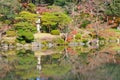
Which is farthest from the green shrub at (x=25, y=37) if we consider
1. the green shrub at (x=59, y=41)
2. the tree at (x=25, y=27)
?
the green shrub at (x=59, y=41)

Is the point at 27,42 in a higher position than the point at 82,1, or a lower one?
lower

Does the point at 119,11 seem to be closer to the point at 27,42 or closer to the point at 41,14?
the point at 41,14

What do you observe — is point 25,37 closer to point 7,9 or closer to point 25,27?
point 25,27

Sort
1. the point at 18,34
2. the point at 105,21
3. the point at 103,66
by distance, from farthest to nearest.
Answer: the point at 105,21
the point at 18,34
the point at 103,66

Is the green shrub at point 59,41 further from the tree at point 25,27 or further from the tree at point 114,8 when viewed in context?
Result: the tree at point 114,8

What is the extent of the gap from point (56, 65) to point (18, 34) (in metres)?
13.5

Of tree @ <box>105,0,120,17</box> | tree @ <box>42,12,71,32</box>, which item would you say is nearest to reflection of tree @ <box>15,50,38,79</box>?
tree @ <box>42,12,71,32</box>

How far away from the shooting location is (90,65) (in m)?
18.4

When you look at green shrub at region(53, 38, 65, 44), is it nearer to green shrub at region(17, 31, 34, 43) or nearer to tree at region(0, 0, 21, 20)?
green shrub at region(17, 31, 34, 43)

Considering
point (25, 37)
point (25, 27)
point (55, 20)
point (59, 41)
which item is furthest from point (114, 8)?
point (25, 37)

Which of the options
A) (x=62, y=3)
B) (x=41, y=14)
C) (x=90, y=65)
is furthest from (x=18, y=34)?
(x=90, y=65)

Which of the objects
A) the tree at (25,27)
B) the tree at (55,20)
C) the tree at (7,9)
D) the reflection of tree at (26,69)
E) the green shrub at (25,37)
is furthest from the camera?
the tree at (7,9)

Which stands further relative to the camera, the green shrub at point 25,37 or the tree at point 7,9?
the tree at point 7,9

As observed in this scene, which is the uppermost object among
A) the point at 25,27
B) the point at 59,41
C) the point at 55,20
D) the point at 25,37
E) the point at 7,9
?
the point at 7,9
